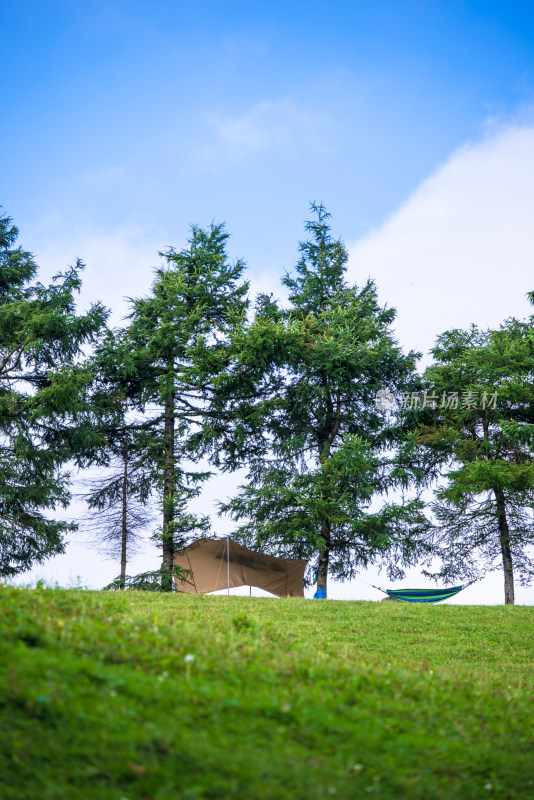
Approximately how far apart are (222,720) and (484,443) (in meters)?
18.0

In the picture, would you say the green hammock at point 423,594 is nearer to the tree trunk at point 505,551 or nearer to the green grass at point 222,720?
the tree trunk at point 505,551

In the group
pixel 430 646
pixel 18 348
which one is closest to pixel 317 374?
pixel 18 348

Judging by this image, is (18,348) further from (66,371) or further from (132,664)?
(132,664)

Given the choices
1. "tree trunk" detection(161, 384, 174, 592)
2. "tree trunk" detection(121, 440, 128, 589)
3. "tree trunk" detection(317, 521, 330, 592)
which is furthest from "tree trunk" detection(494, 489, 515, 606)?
"tree trunk" detection(121, 440, 128, 589)

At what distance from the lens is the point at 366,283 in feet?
78.5

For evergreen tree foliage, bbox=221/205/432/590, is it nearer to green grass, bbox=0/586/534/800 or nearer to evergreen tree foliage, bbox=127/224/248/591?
evergreen tree foliage, bbox=127/224/248/591

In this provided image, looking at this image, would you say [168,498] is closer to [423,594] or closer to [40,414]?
[40,414]

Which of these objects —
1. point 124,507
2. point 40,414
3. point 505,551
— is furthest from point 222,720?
point 505,551

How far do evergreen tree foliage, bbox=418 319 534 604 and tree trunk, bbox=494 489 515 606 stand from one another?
0.03 metres

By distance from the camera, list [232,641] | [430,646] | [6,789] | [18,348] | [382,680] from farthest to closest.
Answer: [18,348] < [430,646] < [232,641] < [382,680] < [6,789]

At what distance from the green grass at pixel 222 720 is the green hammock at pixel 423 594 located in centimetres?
1243

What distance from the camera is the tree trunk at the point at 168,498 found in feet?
61.3

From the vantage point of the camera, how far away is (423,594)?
19469mm

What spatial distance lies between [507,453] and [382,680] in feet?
54.1
